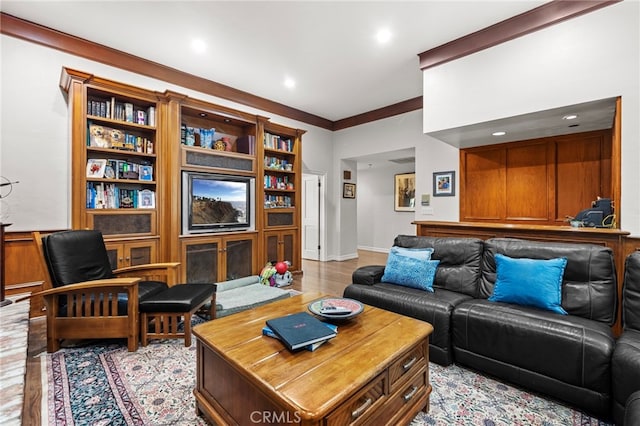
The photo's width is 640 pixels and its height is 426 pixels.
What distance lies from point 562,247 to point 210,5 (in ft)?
12.3

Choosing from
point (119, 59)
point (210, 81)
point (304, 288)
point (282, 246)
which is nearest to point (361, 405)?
point (304, 288)

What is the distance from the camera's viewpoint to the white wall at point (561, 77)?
2455 mm

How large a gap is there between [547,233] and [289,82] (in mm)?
3889

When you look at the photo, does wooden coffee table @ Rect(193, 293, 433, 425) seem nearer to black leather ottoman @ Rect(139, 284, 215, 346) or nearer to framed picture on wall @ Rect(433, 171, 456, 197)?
black leather ottoman @ Rect(139, 284, 215, 346)

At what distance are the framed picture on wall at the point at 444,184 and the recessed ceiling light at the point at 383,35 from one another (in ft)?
7.94

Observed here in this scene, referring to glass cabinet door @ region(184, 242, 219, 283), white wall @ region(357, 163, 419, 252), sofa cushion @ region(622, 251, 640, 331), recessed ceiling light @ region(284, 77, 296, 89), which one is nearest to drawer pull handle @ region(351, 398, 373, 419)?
sofa cushion @ region(622, 251, 640, 331)

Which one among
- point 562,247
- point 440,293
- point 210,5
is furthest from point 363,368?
point 210,5

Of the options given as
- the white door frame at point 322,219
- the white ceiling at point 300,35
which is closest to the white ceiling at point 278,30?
the white ceiling at point 300,35

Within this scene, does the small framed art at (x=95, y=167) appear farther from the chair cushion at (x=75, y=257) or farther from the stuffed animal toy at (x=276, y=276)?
the stuffed animal toy at (x=276, y=276)

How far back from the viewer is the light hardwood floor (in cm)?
171

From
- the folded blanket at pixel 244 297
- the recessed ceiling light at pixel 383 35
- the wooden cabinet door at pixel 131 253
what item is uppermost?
the recessed ceiling light at pixel 383 35

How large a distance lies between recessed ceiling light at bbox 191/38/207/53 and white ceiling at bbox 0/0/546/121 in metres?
0.06

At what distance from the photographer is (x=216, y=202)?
4121mm

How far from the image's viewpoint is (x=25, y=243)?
3.08 meters
